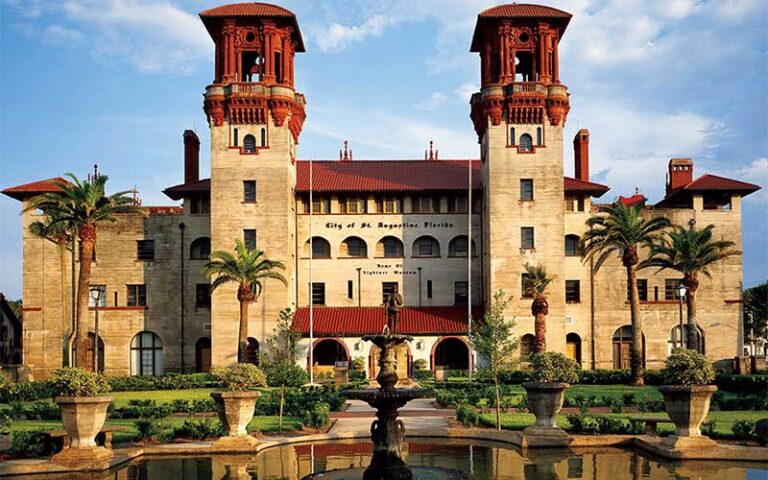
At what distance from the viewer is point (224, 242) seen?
5603 centimetres

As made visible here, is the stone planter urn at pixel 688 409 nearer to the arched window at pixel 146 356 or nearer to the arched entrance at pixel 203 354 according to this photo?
the arched entrance at pixel 203 354

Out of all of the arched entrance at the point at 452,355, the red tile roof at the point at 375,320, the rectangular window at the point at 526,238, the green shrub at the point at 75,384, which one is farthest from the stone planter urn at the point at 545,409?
the arched entrance at the point at 452,355

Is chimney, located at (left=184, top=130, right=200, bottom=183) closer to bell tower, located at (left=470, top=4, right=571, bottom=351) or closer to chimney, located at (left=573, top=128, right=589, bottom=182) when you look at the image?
bell tower, located at (left=470, top=4, right=571, bottom=351)

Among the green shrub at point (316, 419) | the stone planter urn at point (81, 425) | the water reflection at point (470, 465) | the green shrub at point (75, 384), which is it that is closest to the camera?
the water reflection at point (470, 465)

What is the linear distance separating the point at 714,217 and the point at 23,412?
47.6 meters

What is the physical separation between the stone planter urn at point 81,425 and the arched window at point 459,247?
40.2 m

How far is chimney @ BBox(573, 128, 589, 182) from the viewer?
63.7 meters

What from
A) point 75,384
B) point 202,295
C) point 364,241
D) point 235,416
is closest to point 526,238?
A: point 364,241

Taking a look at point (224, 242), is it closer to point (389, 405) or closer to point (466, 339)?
point (466, 339)

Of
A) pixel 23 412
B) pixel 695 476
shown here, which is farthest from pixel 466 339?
pixel 695 476

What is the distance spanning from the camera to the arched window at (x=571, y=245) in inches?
2318

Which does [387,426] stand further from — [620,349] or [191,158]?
[191,158]

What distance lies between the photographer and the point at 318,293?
196 ft

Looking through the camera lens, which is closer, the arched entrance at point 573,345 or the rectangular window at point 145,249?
the arched entrance at point 573,345
